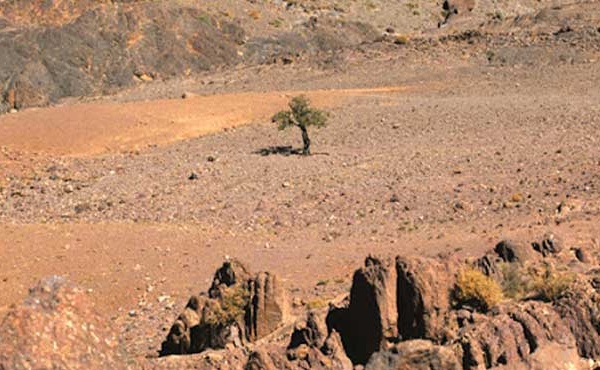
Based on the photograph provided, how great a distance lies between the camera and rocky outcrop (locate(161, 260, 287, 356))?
1516 centimetres

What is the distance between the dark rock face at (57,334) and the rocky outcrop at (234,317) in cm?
428

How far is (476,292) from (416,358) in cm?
204

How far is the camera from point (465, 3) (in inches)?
2660

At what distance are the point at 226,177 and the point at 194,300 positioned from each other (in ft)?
42.4

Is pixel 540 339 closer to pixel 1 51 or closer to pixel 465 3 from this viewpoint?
pixel 1 51

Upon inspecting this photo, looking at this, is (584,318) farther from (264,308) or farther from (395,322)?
(264,308)

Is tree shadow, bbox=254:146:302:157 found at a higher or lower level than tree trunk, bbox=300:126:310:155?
lower

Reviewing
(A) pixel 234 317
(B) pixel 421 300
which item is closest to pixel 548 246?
(B) pixel 421 300

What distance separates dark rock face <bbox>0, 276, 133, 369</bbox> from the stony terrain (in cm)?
2

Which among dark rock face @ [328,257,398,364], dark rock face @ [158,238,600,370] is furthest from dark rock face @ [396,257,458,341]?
dark rock face @ [328,257,398,364]

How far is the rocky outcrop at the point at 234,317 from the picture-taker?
15164 millimetres

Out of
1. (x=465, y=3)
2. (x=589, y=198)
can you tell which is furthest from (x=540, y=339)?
(x=465, y=3)

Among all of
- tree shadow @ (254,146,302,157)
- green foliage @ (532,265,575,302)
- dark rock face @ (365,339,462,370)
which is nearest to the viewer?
dark rock face @ (365,339,462,370)

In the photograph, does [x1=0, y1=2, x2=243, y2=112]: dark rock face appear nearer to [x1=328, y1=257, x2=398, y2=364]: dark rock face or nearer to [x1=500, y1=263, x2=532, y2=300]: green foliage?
[x1=500, y1=263, x2=532, y2=300]: green foliage
